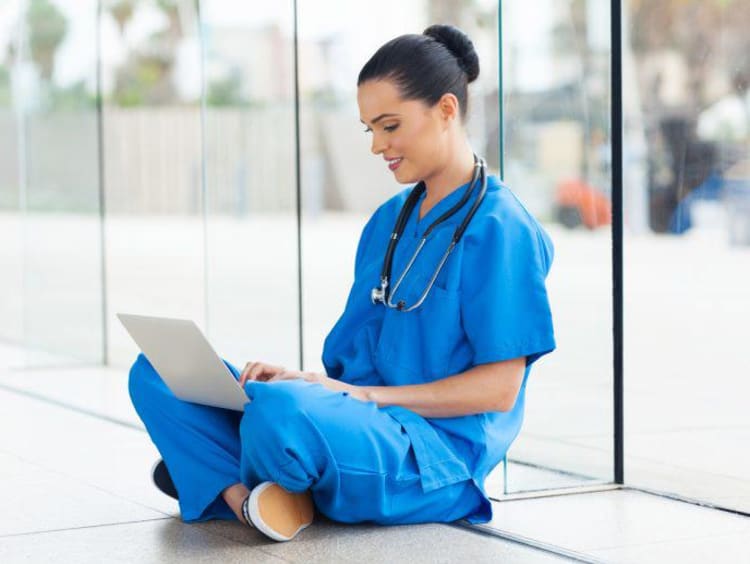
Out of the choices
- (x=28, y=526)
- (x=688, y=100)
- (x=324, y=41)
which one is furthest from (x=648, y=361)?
(x=28, y=526)

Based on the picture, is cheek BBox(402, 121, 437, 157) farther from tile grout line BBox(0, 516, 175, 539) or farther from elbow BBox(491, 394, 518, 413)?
tile grout line BBox(0, 516, 175, 539)

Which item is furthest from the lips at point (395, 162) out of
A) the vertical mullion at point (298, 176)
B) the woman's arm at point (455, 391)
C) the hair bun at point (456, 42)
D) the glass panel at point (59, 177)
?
the glass panel at point (59, 177)

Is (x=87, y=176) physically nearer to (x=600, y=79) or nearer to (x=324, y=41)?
(x=324, y=41)

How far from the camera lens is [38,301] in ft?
20.5

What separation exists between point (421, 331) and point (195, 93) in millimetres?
3244

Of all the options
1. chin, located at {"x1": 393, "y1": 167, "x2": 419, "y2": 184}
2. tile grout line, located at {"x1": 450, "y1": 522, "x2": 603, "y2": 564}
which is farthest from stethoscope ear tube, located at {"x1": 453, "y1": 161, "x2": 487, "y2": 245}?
tile grout line, located at {"x1": 450, "y1": 522, "x2": 603, "y2": 564}

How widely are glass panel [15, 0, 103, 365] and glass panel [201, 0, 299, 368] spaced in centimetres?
97

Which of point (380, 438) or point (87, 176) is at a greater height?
point (87, 176)

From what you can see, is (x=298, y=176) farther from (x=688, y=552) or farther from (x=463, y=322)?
(x=688, y=552)

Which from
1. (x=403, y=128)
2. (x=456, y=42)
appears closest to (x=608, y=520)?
(x=403, y=128)

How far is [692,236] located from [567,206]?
357 millimetres

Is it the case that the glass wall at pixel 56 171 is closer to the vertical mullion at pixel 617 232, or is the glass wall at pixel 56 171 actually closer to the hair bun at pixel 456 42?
the vertical mullion at pixel 617 232

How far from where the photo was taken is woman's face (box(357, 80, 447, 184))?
Result: 281 cm

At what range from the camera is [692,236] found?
354cm
